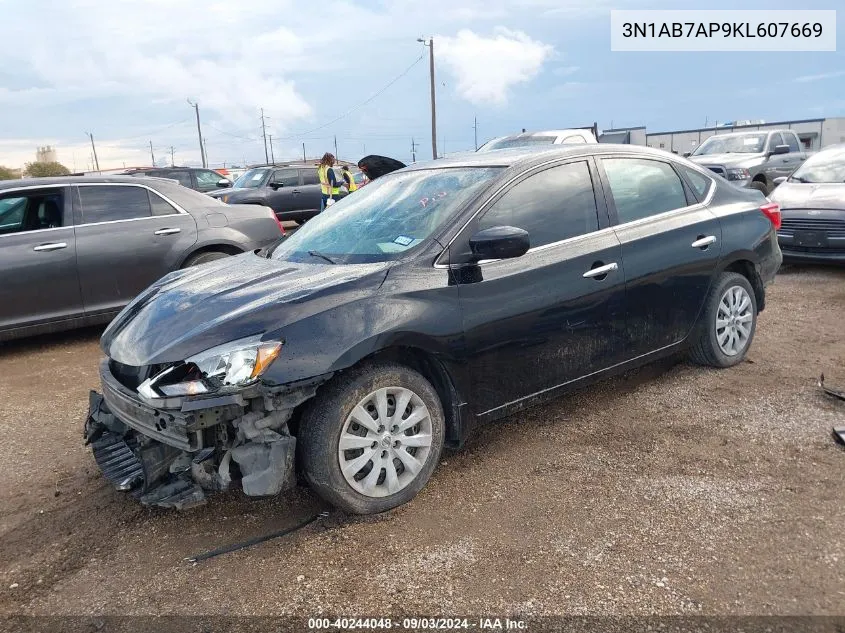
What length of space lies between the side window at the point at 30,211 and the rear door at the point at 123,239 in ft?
0.59

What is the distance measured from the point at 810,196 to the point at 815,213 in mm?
390

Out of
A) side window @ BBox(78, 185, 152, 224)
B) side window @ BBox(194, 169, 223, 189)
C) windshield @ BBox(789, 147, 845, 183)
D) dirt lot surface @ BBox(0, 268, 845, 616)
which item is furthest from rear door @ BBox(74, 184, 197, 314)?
side window @ BBox(194, 169, 223, 189)

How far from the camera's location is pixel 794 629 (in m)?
2.22

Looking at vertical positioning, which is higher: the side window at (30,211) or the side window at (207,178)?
the side window at (207,178)

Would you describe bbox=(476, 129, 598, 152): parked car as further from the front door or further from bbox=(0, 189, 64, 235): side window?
the front door

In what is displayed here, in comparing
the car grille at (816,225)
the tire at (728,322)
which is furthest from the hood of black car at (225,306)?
the car grille at (816,225)

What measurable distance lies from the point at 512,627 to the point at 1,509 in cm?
260

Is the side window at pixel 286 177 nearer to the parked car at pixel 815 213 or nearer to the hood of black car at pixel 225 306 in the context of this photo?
the parked car at pixel 815 213

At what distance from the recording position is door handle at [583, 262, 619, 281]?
3693mm

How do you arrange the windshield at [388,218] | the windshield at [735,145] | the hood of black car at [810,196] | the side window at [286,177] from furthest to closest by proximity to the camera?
the side window at [286,177] < the windshield at [735,145] < the hood of black car at [810,196] < the windshield at [388,218]

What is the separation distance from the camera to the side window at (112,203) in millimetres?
6168

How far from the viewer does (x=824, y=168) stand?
8836mm

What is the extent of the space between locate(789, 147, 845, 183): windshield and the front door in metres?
6.34

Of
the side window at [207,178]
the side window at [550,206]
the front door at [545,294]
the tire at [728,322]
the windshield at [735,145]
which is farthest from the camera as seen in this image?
the side window at [207,178]
